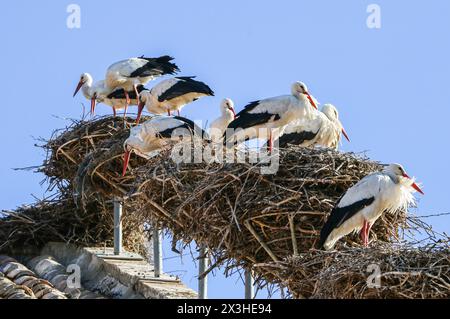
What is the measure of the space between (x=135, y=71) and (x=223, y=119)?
201 cm

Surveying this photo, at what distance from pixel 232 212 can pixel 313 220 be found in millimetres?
695

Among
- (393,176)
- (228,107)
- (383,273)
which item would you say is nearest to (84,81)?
(228,107)

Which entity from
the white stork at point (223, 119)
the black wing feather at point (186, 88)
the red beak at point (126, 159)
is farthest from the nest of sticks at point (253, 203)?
the black wing feather at point (186, 88)

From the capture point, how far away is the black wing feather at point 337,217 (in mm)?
13492

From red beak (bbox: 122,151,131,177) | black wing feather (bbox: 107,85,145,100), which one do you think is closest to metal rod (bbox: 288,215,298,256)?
red beak (bbox: 122,151,131,177)

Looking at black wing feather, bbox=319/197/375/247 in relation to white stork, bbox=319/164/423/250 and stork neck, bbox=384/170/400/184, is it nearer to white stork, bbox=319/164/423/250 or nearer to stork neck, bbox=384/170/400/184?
white stork, bbox=319/164/423/250

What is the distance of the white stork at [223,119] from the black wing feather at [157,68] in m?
1.37

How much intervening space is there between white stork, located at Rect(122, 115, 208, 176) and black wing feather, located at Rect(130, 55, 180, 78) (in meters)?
1.88

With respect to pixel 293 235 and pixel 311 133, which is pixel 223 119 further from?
pixel 293 235

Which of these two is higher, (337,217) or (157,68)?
(157,68)

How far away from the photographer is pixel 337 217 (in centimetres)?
1351

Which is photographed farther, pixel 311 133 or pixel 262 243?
pixel 311 133

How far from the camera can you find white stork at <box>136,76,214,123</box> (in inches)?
664
